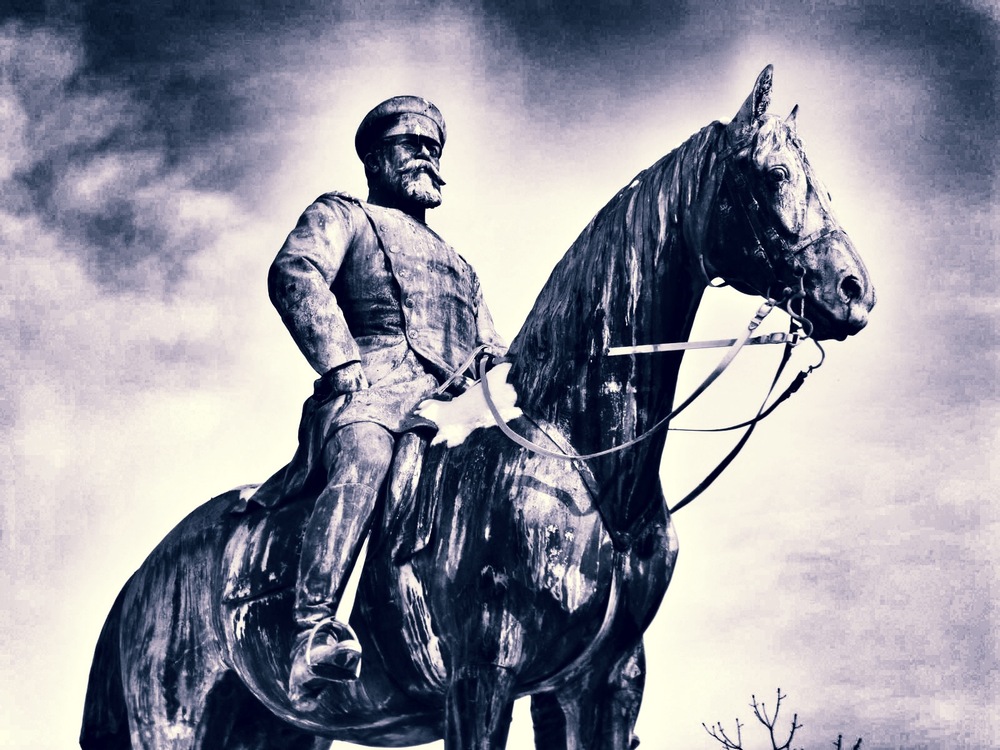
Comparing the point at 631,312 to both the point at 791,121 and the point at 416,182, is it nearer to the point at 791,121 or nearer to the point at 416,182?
the point at 791,121

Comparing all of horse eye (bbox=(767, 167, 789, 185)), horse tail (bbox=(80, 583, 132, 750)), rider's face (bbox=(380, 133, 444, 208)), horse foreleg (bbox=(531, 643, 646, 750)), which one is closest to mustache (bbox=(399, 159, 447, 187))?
rider's face (bbox=(380, 133, 444, 208))

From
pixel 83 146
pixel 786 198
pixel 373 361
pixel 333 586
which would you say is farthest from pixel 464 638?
pixel 83 146

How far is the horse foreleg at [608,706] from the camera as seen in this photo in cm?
520

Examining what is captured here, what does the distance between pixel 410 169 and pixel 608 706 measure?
5.22 feet

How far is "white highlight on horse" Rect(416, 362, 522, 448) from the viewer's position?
5176 mm

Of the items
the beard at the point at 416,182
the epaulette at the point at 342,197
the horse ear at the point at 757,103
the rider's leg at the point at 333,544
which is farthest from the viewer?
the beard at the point at 416,182

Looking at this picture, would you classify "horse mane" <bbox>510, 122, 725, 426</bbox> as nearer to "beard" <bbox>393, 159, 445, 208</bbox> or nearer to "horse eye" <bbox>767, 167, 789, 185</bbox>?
"horse eye" <bbox>767, 167, 789, 185</bbox>

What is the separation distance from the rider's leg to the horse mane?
42 cm

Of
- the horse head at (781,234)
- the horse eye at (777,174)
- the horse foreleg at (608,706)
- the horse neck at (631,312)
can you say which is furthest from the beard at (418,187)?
the horse foreleg at (608,706)

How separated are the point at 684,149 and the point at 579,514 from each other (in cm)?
90

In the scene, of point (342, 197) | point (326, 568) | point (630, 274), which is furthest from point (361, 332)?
point (630, 274)

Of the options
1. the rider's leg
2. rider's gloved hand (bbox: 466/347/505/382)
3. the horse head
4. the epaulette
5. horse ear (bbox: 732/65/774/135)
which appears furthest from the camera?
the epaulette

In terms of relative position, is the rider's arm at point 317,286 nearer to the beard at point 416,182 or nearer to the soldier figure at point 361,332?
the soldier figure at point 361,332

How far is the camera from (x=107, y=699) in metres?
5.94
